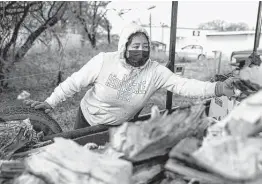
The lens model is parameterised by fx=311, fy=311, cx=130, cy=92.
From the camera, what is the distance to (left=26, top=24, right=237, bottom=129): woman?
2980 mm

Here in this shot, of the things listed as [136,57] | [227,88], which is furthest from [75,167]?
[136,57]

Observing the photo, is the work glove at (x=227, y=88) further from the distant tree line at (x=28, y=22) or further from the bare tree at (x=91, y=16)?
the bare tree at (x=91, y=16)

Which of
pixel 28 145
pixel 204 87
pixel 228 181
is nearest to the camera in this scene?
pixel 228 181

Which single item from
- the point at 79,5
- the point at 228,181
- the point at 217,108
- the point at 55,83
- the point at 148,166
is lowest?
the point at 55,83

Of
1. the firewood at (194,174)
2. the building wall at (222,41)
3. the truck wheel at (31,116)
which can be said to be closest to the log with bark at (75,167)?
the firewood at (194,174)

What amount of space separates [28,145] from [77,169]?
92 cm

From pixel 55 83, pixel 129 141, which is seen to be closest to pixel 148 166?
pixel 129 141

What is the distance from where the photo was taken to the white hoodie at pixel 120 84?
2990mm

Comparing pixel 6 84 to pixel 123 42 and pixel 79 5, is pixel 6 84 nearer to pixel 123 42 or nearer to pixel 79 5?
pixel 79 5

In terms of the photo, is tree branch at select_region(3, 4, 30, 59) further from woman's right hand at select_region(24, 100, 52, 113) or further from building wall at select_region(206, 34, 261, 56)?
building wall at select_region(206, 34, 261, 56)

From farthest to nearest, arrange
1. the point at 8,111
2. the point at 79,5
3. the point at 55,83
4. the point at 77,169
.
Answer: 1. the point at 79,5
2. the point at 55,83
3. the point at 8,111
4. the point at 77,169

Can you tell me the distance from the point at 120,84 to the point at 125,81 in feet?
0.18

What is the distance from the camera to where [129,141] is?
1.29m

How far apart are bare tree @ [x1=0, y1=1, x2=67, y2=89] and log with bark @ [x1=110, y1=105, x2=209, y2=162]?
26.3ft
